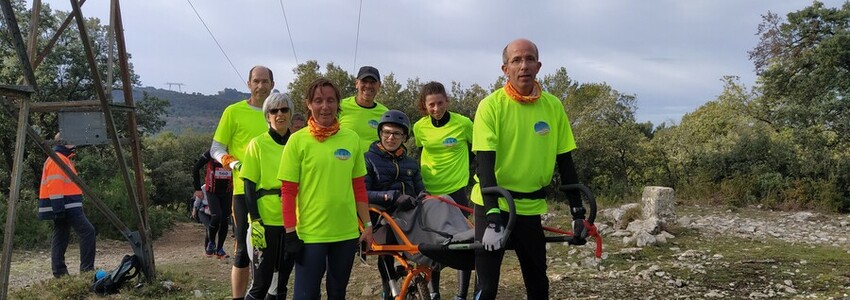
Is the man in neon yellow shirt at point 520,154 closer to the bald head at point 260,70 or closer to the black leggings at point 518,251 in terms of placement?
the black leggings at point 518,251

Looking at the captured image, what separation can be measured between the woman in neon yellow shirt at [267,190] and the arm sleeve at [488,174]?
1376 mm


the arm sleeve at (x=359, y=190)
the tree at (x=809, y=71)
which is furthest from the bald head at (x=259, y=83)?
the tree at (x=809, y=71)

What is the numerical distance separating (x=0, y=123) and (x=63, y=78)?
11.6 feet

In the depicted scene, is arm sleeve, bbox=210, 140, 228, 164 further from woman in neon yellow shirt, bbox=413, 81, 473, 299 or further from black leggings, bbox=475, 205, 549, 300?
black leggings, bbox=475, 205, 549, 300

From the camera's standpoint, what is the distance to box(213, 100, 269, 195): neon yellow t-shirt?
471cm

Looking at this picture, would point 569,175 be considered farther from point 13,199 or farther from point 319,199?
point 13,199

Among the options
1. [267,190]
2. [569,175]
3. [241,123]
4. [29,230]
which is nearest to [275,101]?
[267,190]

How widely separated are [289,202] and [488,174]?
3.65 feet

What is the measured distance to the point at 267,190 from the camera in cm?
383

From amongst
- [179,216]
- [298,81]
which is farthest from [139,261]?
[298,81]

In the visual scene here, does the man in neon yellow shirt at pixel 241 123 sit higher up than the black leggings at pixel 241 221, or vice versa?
the man in neon yellow shirt at pixel 241 123

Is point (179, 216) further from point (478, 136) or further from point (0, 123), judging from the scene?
point (478, 136)

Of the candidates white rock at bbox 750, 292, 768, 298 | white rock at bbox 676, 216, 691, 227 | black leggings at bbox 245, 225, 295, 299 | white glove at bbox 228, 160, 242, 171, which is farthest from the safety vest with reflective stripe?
white rock at bbox 676, 216, 691, 227

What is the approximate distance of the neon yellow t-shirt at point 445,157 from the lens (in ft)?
15.9
